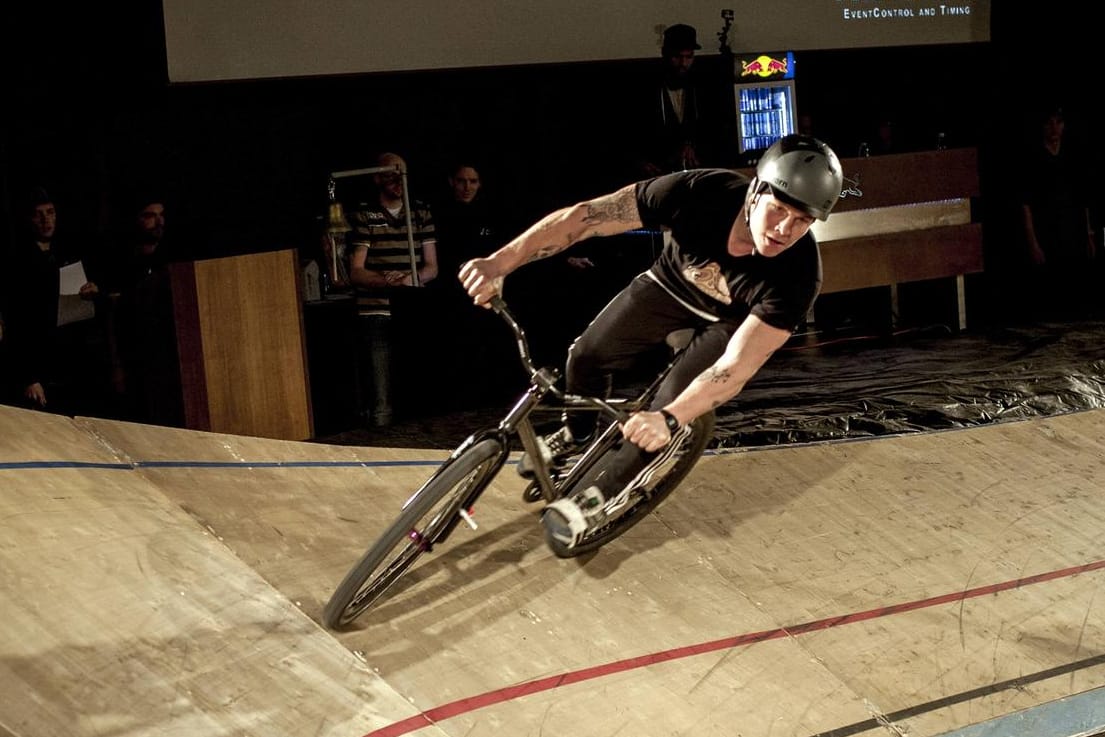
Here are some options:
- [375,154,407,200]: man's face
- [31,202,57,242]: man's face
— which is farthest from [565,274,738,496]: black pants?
[31,202,57,242]: man's face

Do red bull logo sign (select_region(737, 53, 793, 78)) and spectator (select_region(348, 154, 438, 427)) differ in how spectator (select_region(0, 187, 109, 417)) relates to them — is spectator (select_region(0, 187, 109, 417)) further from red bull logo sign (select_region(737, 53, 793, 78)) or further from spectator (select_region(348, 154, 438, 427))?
red bull logo sign (select_region(737, 53, 793, 78))

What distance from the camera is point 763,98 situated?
29.4 feet

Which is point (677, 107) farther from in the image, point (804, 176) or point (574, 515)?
point (574, 515)

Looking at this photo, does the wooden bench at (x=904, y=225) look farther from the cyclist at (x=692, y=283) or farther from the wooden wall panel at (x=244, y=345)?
the cyclist at (x=692, y=283)

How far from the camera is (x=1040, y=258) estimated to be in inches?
349

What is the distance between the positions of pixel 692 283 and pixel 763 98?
18.8 feet

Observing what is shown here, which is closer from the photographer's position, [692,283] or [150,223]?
[692,283]

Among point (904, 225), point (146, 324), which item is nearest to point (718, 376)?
point (146, 324)

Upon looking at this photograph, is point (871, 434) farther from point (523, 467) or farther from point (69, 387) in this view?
point (69, 387)

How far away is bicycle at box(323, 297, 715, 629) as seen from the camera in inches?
123

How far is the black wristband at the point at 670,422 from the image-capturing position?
123 inches

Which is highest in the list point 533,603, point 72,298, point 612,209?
point 612,209

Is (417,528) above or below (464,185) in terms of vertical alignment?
below

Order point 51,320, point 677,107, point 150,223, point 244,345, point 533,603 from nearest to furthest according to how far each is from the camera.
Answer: point 533,603
point 244,345
point 51,320
point 150,223
point 677,107
